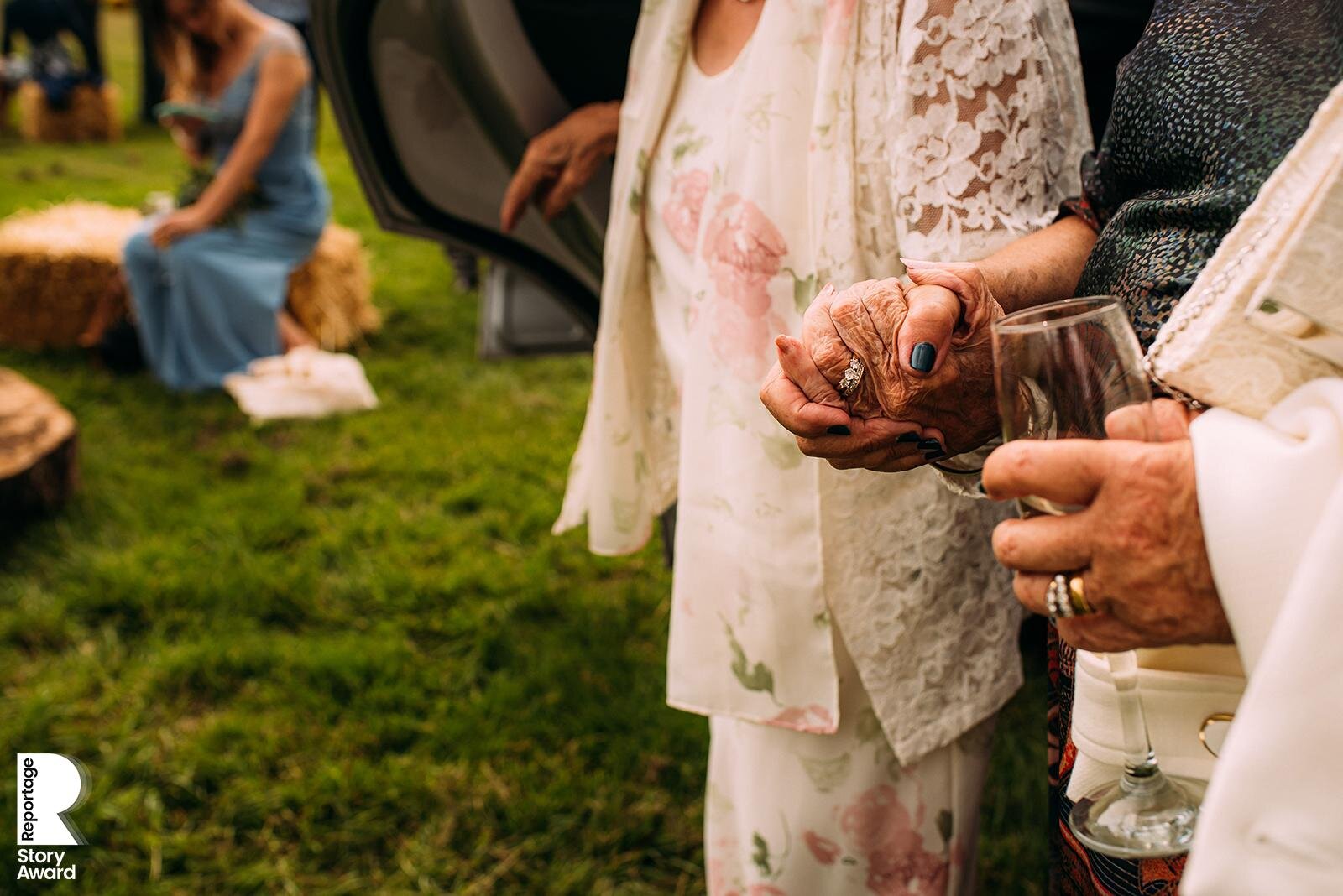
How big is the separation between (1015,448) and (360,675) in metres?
2.28

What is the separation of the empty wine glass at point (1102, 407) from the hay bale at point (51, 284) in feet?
18.2

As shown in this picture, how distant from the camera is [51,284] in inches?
209

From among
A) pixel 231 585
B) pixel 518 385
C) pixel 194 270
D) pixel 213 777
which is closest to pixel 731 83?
pixel 213 777

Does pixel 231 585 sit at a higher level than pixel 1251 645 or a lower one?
lower

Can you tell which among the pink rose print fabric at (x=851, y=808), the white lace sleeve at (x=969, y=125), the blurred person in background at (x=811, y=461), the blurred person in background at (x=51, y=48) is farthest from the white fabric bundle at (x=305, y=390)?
the blurred person in background at (x=51, y=48)

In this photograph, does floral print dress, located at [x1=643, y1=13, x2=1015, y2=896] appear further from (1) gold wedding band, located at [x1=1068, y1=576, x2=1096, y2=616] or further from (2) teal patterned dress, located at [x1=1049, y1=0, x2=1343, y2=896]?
(1) gold wedding band, located at [x1=1068, y1=576, x2=1096, y2=616]

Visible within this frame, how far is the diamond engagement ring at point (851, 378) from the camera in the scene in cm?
96

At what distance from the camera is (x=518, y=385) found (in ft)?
15.2

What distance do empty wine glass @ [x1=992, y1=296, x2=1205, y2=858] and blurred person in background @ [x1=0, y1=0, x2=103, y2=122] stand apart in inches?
480

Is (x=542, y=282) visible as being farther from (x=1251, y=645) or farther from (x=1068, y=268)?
(x=1251, y=645)

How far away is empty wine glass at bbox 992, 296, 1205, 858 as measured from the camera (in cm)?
72

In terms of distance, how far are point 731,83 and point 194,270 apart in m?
4.56

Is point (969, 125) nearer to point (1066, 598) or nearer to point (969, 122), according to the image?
point (969, 122)

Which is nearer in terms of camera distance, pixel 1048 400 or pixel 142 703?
pixel 1048 400
